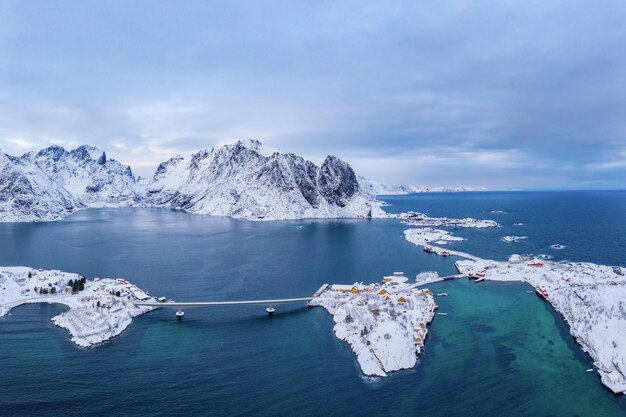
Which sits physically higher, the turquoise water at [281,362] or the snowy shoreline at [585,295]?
the snowy shoreline at [585,295]

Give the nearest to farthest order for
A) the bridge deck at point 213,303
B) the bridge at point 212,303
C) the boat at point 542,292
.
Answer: the bridge at point 212,303 < the bridge deck at point 213,303 < the boat at point 542,292

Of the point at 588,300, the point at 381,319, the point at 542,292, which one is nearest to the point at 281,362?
the point at 381,319

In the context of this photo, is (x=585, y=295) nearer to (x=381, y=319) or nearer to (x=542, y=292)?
(x=542, y=292)

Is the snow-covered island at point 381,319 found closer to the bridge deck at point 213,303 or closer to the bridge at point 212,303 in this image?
the bridge deck at point 213,303

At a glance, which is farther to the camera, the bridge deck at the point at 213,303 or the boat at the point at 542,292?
the boat at the point at 542,292

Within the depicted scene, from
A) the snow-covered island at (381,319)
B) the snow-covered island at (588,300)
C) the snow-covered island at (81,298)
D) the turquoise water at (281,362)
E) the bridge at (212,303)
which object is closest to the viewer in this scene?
the turquoise water at (281,362)

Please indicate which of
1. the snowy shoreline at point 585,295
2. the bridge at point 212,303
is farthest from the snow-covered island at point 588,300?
the bridge at point 212,303

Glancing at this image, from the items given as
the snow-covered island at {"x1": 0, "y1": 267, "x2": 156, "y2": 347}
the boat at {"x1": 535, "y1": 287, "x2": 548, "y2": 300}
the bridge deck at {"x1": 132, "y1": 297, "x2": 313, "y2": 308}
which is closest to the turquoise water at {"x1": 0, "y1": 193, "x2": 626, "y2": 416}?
the bridge deck at {"x1": 132, "y1": 297, "x2": 313, "y2": 308}
